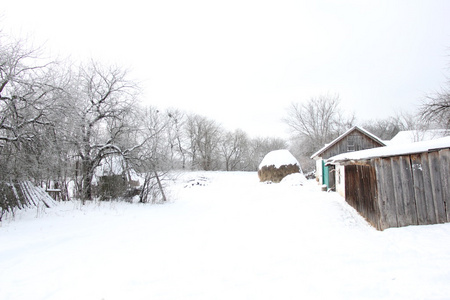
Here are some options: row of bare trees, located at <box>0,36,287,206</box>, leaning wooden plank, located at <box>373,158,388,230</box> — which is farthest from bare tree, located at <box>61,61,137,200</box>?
leaning wooden plank, located at <box>373,158,388,230</box>

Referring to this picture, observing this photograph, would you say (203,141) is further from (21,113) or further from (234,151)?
(21,113)

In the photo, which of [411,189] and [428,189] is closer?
[428,189]

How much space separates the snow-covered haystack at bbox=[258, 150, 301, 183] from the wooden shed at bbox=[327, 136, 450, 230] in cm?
1902

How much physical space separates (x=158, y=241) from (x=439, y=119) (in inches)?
678

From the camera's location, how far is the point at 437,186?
21.6 ft

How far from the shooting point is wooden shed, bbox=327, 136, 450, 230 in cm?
655

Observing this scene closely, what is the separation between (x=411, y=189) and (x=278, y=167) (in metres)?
19.9

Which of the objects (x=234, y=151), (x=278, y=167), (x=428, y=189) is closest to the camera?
(x=428, y=189)

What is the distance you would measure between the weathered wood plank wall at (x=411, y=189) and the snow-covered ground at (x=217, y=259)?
0.36 meters

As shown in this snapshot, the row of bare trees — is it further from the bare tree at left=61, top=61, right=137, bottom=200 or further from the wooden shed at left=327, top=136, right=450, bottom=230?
the wooden shed at left=327, top=136, right=450, bottom=230

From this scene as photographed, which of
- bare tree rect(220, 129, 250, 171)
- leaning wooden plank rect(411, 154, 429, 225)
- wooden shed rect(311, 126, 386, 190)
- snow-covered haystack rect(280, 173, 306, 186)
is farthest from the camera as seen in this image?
bare tree rect(220, 129, 250, 171)

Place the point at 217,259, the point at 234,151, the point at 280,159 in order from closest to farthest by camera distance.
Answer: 1. the point at 217,259
2. the point at 280,159
3. the point at 234,151

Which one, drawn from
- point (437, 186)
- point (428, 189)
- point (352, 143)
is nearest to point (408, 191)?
point (428, 189)

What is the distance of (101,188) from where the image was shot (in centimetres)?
1250
